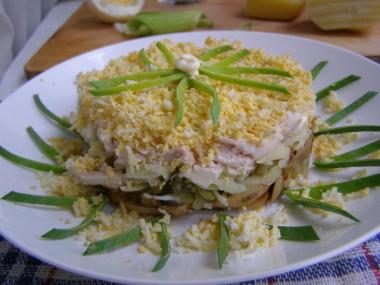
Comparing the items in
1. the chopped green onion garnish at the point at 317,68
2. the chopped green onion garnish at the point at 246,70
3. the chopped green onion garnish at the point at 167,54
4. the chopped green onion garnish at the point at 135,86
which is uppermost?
the chopped green onion garnish at the point at 246,70

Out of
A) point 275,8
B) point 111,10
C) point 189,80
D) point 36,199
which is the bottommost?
point 111,10

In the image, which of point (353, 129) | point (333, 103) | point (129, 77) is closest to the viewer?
point (129, 77)

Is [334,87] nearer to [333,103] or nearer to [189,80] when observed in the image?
[333,103]

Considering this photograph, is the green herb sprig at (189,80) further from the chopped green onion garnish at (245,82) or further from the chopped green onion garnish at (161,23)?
the chopped green onion garnish at (161,23)

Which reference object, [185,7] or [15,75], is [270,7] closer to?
[185,7]

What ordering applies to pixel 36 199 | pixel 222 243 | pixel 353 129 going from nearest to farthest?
pixel 222 243 → pixel 36 199 → pixel 353 129

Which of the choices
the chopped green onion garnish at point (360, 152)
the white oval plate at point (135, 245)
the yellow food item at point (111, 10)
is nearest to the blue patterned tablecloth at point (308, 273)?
the white oval plate at point (135, 245)

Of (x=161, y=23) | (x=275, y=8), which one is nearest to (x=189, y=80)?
(x=161, y=23)

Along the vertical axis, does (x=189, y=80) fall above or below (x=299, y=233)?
above
